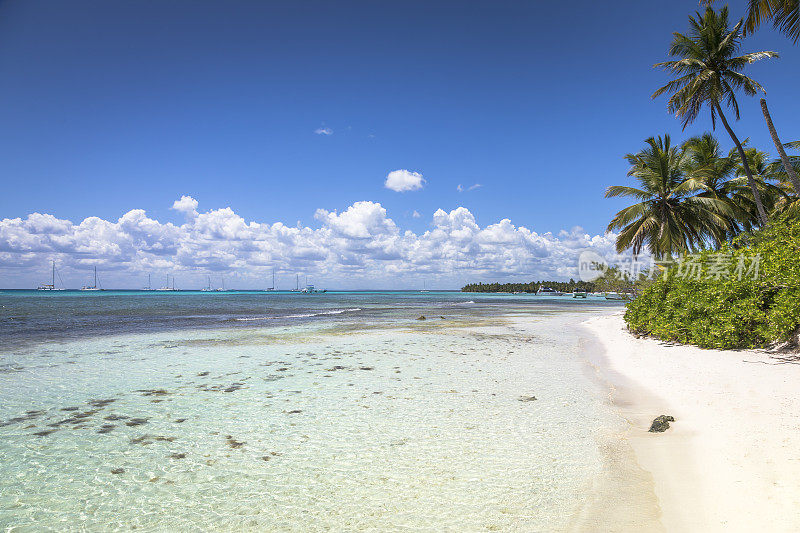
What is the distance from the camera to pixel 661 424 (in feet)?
18.7

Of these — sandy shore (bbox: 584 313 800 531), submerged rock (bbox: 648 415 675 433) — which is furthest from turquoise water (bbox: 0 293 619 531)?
sandy shore (bbox: 584 313 800 531)

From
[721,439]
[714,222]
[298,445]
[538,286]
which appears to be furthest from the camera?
[538,286]

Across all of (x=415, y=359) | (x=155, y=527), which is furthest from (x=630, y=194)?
(x=155, y=527)

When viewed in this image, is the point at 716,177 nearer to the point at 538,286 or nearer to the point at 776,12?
the point at 776,12

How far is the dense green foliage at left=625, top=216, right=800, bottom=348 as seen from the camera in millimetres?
8836

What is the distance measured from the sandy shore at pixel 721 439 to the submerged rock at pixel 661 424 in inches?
3.2

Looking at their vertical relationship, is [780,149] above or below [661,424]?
above

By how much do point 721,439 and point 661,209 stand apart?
24.2 metres

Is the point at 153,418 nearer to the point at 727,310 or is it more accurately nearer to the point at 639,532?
the point at 639,532

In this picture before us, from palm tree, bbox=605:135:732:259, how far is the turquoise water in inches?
700

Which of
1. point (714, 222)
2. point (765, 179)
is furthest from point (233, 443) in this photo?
point (765, 179)

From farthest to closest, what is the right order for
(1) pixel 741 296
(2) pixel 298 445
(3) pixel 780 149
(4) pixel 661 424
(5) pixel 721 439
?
(3) pixel 780 149 < (1) pixel 741 296 < (4) pixel 661 424 < (2) pixel 298 445 < (5) pixel 721 439

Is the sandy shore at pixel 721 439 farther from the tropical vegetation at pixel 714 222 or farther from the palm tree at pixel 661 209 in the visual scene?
the palm tree at pixel 661 209

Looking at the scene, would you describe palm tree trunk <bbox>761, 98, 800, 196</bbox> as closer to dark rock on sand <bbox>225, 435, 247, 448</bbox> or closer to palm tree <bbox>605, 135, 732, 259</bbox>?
palm tree <bbox>605, 135, 732, 259</bbox>
